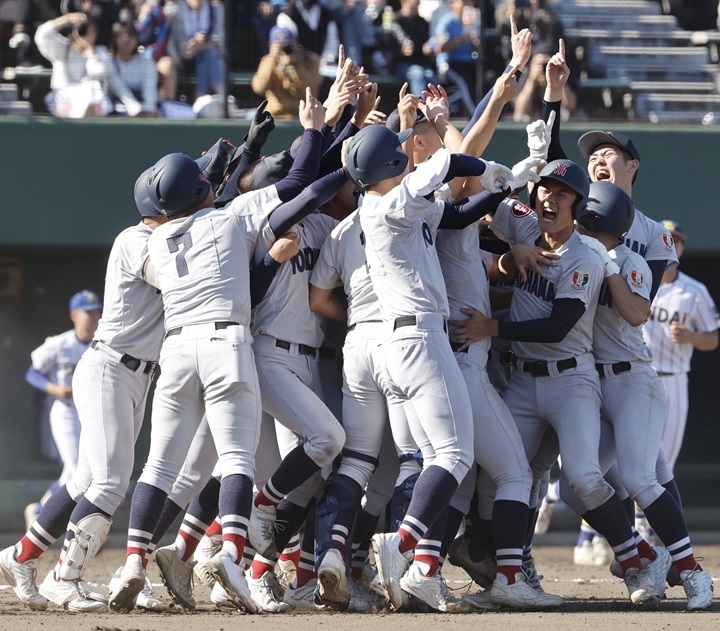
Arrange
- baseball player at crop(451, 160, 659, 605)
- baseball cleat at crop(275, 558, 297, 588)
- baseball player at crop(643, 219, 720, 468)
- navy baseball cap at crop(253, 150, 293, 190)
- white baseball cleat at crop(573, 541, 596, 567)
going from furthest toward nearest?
baseball player at crop(643, 219, 720, 468) < white baseball cleat at crop(573, 541, 596, 567) < baseball cleat at crop(275, 558, 297, 588) < navy baseball cap at crop(253, 150, 293, 190) < baseball player at crop(451, 160, 659, 605)

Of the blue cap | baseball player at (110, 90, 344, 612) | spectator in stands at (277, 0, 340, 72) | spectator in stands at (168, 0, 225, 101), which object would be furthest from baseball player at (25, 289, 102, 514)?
baseball player at (110, 90, 344, 612)

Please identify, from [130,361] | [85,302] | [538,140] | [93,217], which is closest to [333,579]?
[130,361]

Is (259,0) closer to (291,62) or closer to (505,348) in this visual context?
(291,62)

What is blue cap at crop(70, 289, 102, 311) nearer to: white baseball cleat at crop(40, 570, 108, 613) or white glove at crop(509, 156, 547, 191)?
white baseball cleat at crop(40, 570, 108, 613)

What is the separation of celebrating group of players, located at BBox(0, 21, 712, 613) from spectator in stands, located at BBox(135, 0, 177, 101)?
3.60 m

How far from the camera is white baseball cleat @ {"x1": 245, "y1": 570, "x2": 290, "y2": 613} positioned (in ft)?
15.9

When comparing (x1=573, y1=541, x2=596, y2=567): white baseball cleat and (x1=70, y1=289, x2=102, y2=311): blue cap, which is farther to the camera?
(x1=70, y1=289, x2=102, y2=311): blue cap

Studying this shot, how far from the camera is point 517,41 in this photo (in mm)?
5469

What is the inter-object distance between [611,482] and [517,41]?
6.34ft

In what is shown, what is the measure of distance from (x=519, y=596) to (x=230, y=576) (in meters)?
1.16

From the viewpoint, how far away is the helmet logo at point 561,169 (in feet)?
16.3

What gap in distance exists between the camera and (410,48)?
A: 9.05 m

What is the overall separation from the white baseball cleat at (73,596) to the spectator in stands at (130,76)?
4403mm

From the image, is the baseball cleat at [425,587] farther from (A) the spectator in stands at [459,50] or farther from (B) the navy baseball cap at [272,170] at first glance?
(A) the spectator in stands at [459,50]
